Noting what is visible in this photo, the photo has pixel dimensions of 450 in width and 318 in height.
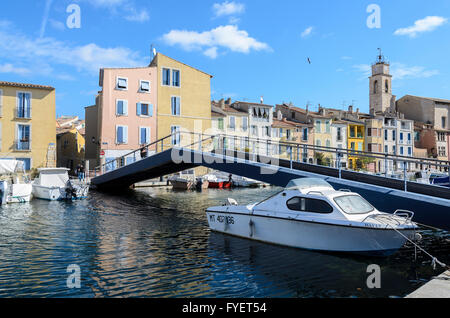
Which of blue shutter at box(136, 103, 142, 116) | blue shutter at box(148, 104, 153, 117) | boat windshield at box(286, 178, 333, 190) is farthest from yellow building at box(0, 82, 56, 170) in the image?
boat windshield at box(286, 178, 333, 190)

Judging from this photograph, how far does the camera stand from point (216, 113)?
5188 centimetres

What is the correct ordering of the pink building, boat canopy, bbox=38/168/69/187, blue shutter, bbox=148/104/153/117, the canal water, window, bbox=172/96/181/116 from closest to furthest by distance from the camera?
the canal water < boat canopy, bbox=38/168/69/187 < the pink building < blue shutter, bbox=148/104/153/117 < window, bbox=172/96/181/116

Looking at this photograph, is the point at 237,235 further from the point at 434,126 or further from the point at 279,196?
the point at 434,126

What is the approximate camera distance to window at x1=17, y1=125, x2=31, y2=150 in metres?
38.1

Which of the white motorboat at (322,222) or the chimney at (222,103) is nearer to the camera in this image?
the white motorboat at (322,222)

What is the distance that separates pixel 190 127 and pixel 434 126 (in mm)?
57468

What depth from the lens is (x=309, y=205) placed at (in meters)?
12.4

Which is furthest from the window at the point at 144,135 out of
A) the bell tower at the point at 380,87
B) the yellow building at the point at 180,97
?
the bell tower at the point at 380,87

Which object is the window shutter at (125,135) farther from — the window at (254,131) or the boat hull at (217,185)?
the window at (254,131)

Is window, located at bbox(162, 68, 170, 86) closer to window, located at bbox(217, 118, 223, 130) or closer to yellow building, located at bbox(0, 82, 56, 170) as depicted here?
window, located at bbox(217, 118, 223, 130)

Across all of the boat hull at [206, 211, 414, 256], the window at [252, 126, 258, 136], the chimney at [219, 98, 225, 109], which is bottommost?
the boat hull at [206, 211, 414, 256]

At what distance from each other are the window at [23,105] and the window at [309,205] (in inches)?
1369

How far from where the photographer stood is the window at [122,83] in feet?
141

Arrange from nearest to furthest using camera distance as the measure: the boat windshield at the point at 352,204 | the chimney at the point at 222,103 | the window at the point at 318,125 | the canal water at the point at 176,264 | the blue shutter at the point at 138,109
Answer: the canal water at the point at 176,264
the boat windshield at the point at 352,204
the blue shutter at the point at 138,109
the chimney at the point at 222,103
the window at the point at 318,125
